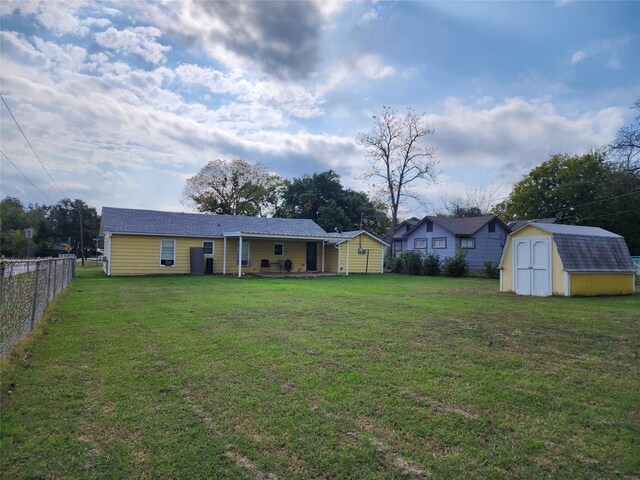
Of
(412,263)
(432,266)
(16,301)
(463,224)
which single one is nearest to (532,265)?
(432,266)

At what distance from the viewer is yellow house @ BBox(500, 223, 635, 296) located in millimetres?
13234

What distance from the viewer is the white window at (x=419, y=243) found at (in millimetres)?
33812

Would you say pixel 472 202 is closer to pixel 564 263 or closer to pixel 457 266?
pixel 457 266

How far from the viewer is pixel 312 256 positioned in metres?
26.0

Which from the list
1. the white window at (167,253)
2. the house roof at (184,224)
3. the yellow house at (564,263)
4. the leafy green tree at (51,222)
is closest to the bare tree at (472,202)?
the house roof at (184,224)

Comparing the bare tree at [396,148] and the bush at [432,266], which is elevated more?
the bare tree at [396,148]

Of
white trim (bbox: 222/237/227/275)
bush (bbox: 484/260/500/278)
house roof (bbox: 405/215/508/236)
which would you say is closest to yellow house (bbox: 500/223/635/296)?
bush (bbox: 484/260/500/278)

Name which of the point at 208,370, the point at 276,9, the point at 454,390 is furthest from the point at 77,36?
the point at 454,390

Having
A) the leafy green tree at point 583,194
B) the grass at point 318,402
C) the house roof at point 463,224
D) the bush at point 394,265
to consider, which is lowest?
the grass at point 318,402

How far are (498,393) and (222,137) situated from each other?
84.2 feet

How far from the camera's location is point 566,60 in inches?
556

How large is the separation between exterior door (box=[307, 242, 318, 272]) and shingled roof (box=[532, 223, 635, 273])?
14.9 metres

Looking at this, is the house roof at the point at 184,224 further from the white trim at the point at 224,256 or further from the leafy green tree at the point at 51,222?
the leafy green tree at the point at 51,222

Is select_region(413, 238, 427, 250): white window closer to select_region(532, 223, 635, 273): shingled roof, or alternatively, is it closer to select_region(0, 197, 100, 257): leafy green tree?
select_region(532, 223, 635, 273): shingled roof
